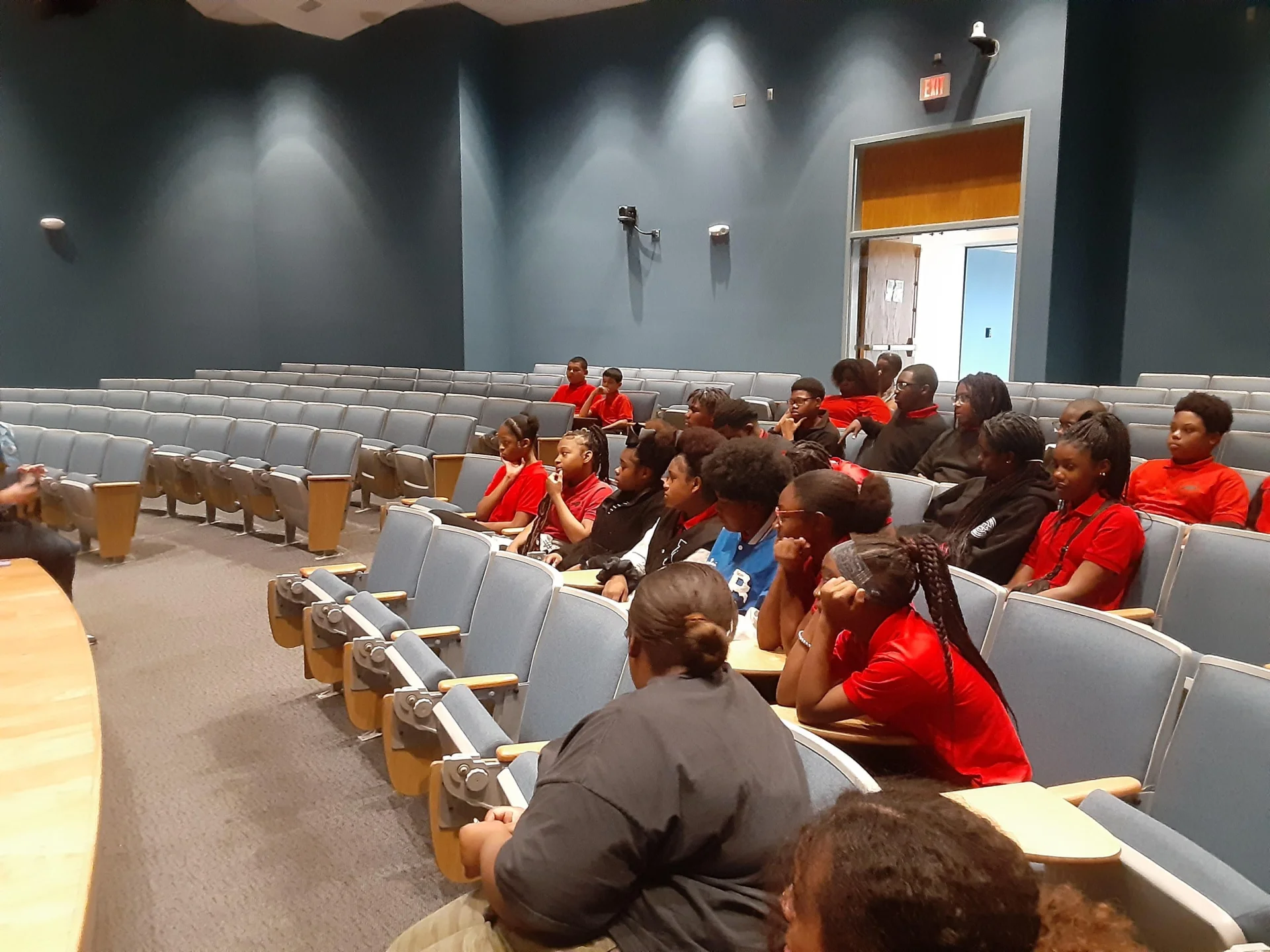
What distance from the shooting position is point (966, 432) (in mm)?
4375

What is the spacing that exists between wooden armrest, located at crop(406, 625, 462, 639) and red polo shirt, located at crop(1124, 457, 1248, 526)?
2.65m

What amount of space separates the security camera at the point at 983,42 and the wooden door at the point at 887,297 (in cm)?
222

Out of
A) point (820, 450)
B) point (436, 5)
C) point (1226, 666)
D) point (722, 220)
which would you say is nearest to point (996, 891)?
point (1226, 666)

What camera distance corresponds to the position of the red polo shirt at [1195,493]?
11.7 ft

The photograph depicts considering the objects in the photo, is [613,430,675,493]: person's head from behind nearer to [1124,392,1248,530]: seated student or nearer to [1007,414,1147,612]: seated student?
[1007,414,1147,612]: seated student

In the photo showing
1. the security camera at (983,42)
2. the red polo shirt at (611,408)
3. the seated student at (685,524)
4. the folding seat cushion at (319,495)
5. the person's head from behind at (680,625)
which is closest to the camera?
the person's head from behind at (680,625)

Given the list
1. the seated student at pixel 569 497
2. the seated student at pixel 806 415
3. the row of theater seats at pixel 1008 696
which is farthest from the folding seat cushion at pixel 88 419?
the seated student at pixel 806 415

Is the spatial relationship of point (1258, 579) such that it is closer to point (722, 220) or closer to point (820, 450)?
point (820, 450)

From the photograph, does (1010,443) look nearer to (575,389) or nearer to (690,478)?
(690,478)

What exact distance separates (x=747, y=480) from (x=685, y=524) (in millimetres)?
668

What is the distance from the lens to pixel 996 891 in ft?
2.47

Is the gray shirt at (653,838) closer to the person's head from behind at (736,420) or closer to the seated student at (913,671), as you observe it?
the seated student at (913,671)

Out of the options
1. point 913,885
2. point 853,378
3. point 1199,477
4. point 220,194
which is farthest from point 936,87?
point 220,194

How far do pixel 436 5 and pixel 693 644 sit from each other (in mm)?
13349
